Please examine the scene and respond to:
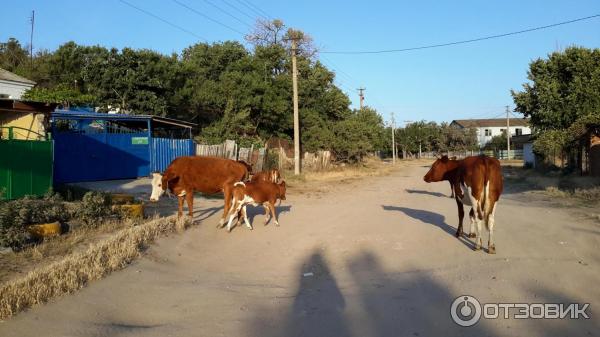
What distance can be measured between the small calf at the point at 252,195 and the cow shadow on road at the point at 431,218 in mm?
4043

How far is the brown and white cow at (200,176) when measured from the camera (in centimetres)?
1286

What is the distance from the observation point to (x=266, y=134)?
4066 centimetres

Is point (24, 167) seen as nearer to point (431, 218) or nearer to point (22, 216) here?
point (22, 216)

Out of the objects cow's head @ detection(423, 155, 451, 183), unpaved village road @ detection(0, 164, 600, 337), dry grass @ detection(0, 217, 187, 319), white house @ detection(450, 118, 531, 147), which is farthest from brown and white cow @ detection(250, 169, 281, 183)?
white house @ detection(450, 118, 531, 147)

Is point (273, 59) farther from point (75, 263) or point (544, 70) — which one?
point (75, 263)

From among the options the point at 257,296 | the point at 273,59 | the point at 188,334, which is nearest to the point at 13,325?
the point at 188,334

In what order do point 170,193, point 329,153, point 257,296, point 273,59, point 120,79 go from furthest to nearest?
1. point 273,59
2. point 329,153
3. point 120,79
4. point 170,193
5. point 257,296

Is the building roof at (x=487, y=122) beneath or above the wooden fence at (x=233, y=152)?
above

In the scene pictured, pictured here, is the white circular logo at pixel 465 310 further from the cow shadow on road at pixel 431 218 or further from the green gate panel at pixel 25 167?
the green gate panel at pixel 25 167

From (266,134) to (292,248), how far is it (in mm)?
30255

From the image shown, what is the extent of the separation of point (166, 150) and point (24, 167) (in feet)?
43.3

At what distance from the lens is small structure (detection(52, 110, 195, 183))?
21.4m

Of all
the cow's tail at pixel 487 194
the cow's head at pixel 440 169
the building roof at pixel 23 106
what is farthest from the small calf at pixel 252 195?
the building roof at pixel 23 106

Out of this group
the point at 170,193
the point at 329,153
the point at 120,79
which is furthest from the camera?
the point at 329,153
